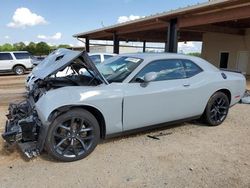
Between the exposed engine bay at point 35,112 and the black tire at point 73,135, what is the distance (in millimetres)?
158

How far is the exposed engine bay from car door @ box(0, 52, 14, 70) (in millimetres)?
15211

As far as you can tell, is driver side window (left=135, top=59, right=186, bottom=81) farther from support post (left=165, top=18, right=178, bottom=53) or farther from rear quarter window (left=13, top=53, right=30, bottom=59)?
rear quarter window (left=13, top=53, right=30, bottom=59)

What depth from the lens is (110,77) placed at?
4551 mm

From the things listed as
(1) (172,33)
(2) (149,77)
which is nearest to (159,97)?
(2) (149,77)

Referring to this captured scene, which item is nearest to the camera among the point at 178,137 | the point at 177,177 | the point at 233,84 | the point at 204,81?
the point at 177,177

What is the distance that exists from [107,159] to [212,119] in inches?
104

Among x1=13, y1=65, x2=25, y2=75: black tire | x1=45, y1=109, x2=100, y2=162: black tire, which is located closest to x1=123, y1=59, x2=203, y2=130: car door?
x1=45, y1=109, x2=100, y2=162: black tire

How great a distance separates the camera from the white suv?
18.4m

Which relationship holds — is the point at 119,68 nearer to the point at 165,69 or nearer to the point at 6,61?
the point at 165,69

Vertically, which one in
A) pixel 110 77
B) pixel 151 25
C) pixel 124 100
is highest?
pixel 151 25

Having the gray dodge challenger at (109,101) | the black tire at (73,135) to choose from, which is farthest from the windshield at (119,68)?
the black tire at (73,135)

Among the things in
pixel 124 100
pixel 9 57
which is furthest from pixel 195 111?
pixel 9 57

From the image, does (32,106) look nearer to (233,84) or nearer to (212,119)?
(212,119)

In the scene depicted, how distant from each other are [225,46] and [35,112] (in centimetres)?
1947
